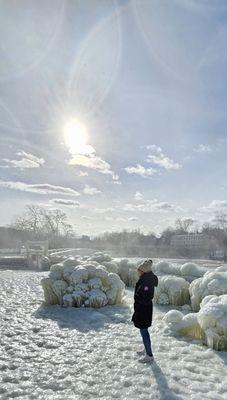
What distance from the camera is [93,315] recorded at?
896cm

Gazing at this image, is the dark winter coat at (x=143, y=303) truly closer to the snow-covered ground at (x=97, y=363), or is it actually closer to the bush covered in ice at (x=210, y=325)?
the snow-covered ground at (x=97, y=363)

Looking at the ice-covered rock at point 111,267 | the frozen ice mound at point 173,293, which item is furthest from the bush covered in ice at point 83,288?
the ice-covered rock at point 111,267

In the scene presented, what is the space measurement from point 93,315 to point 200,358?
12.2ft

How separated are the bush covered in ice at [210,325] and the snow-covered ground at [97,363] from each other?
0.19 meters

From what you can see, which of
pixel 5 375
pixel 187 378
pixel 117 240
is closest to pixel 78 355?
pixel 5 375

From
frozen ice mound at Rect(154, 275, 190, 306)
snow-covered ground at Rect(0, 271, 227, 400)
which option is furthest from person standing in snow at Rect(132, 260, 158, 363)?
frozen ice mound at Rect(154, 275, 190, 306)

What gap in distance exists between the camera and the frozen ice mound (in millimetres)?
10484

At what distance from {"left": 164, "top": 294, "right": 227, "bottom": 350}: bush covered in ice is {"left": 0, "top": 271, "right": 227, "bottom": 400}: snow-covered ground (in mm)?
A: 187

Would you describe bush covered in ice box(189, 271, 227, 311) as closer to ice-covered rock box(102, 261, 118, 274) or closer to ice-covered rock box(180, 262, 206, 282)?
ice-covered rock box(180, 262, 206, 282)

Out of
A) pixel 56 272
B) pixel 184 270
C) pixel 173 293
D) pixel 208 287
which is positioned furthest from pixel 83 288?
pixel 184 270

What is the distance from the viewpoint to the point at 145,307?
5641 millimetres

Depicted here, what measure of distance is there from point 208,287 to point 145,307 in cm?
383

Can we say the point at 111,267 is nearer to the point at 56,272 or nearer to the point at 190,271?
the point at 190,271

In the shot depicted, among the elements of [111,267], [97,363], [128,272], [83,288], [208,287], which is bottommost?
[97,363]
